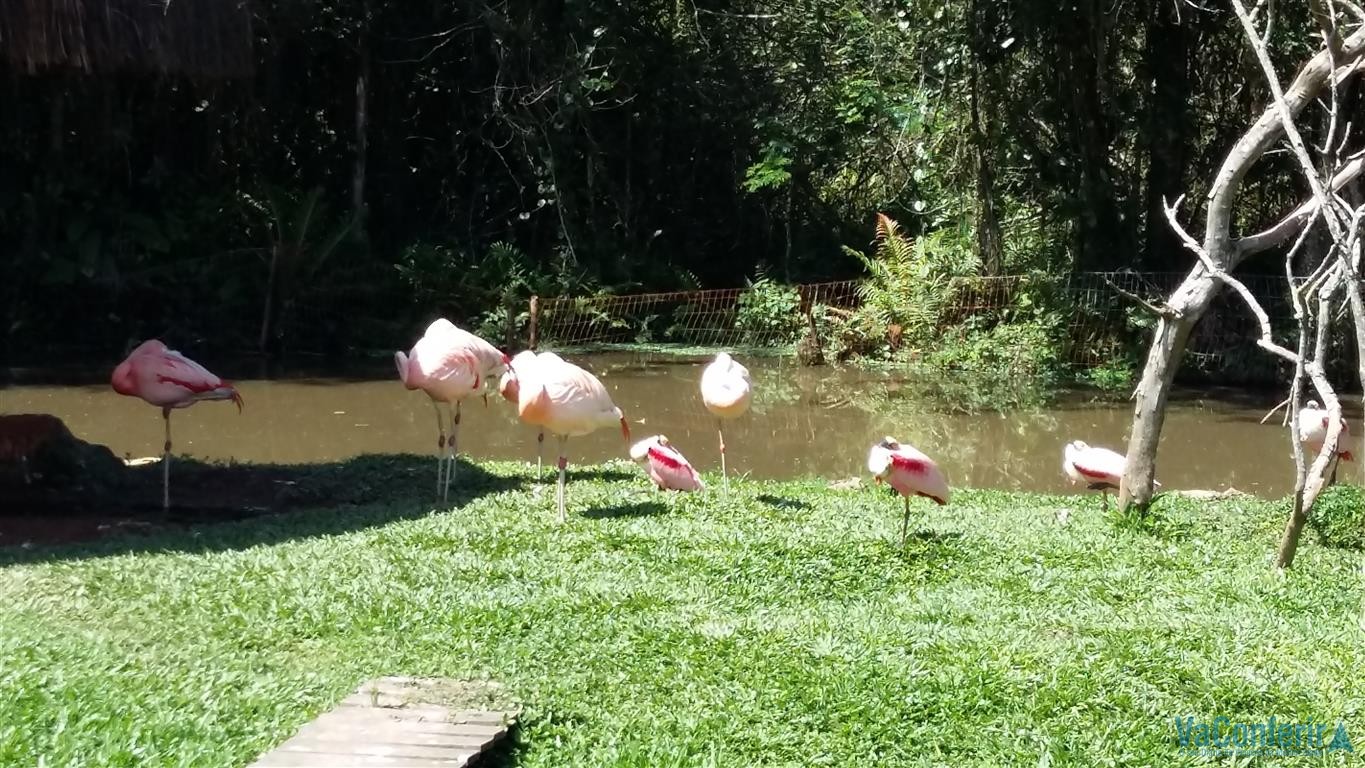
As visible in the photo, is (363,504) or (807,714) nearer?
(807,714)

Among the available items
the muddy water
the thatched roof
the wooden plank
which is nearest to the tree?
the muddy water

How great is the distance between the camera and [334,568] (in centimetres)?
624

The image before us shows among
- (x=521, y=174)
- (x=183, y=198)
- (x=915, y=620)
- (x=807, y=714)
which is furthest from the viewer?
(x=521, y=174)

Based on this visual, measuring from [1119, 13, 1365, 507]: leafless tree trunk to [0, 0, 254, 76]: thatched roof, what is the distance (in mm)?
7466

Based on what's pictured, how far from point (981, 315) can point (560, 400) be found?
12077 millimetres

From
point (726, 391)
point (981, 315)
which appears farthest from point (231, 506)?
point (981, 315)

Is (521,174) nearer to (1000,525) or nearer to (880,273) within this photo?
(880,273)

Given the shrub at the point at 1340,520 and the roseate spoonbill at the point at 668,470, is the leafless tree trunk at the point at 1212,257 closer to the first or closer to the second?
the shrub at the point at 1340,520

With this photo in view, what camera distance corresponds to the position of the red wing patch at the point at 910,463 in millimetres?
6750

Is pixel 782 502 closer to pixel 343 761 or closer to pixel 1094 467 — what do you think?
pixel 1094 467

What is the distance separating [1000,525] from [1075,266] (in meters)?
11.0

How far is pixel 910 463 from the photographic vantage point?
22.3 ft

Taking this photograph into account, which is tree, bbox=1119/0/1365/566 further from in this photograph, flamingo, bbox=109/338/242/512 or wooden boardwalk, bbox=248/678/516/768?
flamingo, bbox=109/338/242/512

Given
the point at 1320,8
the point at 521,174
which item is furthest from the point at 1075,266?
the point at 1320,8
